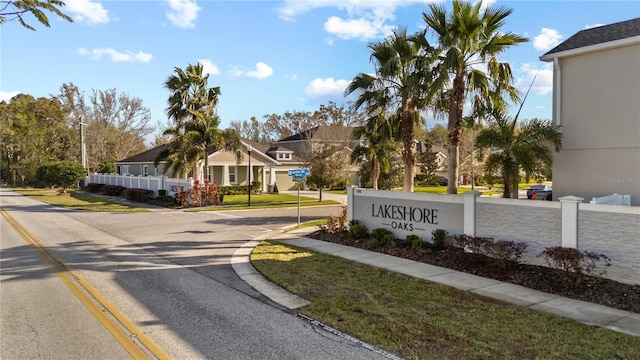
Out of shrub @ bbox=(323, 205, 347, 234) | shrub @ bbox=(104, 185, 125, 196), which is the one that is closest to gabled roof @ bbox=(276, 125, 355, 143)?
shrub @ bbox=(104, 185, 125, 196)

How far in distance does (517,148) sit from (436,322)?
6.73 meters

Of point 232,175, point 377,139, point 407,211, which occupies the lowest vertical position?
point 407,211

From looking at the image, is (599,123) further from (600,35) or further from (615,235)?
(615,235)

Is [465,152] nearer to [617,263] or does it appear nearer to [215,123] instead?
[215,123]

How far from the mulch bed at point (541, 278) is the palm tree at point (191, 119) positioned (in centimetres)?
2068

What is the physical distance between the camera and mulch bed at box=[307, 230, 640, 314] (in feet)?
24.0

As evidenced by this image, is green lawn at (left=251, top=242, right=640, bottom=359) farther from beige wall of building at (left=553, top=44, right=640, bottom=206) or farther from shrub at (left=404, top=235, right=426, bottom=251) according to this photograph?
beige wall of building at (left=553, top=44, right=640, bottom=206)

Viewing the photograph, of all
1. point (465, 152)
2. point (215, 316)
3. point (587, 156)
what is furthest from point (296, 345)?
point (465, 152)

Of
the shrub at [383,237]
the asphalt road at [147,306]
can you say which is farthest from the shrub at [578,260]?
the asphalt road at [147,306]

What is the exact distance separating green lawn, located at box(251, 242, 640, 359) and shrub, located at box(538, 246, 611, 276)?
1913 millimetres

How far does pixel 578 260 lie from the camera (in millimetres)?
7957

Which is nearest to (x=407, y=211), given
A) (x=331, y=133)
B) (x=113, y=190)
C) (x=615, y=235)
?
(x=615, y=235)

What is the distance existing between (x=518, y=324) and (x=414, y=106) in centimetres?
1106

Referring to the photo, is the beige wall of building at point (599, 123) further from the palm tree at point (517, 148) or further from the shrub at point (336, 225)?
the shrub at point (336, 225)
